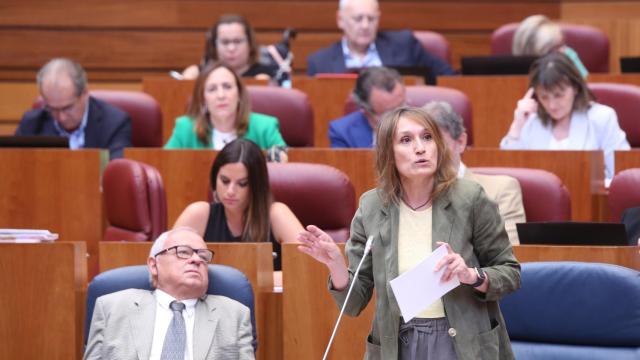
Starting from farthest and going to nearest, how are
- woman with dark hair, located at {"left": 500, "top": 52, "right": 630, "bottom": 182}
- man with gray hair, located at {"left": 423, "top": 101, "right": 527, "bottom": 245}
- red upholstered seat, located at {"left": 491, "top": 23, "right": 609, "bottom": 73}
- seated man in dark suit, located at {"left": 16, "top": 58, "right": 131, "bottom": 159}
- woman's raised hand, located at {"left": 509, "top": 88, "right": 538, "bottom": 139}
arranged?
1. red upholstered seat, located at {"left": 491, "top": 23, "right": 609, "bottom": 73}
2. seated man in dark suit, located at {"left": 16, "top": 58, "right": 131, "bottom": 159}
3. woman's raised hand, located at {"left": 509, "top": 88, "right": 538, "bottom": 139}
4. woman with dark hair, located at {"left": 500, "top": 52, "right": 630, "bottom": 182}
5. man with gray hair, located at {"left": 423, "top": 101, "right": 527, "bottom": 245}

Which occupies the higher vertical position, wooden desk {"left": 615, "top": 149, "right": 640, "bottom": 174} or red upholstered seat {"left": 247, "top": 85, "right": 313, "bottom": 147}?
red upholstered seat {"left": 247, "top": 85, "right": 313, "bottom": 147}

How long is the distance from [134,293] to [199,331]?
0.58 feet

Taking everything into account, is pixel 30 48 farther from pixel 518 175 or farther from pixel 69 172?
pixel 518 175

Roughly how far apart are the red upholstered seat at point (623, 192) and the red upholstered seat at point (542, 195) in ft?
0.39

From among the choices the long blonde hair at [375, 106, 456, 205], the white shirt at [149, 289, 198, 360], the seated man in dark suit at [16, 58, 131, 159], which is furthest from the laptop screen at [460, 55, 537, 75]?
the long blonde hair at [375, 106, 456, 205]

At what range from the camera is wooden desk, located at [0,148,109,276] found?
370 cm

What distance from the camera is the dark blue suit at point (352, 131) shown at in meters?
4.22

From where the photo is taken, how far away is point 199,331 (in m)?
2.70

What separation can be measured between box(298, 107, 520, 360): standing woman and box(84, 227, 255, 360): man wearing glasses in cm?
47

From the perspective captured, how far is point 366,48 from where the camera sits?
5.18 m

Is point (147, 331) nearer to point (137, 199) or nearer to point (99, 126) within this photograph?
point (137, 199)

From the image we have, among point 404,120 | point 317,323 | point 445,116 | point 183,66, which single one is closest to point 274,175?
point 445,116

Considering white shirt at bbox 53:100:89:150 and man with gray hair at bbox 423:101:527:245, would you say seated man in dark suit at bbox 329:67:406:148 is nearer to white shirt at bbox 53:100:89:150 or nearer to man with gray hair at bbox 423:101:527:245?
man with gray hair at bbox 423:101:527:245

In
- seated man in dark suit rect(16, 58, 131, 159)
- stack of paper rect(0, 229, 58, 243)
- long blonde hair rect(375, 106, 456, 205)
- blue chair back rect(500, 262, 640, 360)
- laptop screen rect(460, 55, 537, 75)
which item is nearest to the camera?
long blonde hair rect(375, 106, 456, 205)
